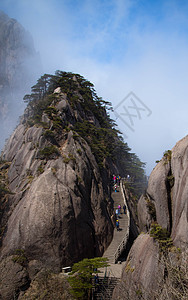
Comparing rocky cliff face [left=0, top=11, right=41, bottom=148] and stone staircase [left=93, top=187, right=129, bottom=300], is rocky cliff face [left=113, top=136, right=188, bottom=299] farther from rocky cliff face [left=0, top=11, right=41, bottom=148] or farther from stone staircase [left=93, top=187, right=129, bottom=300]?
rocky cliff face [left=0, top=11, right=41, bottom=148]

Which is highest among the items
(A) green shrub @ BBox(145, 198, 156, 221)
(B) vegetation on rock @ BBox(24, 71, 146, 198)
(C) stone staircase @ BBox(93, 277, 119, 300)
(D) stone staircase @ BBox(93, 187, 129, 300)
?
(B) vegetation on rock @ BBox(24, 71, 146, 198)

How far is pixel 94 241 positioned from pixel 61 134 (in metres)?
16.5

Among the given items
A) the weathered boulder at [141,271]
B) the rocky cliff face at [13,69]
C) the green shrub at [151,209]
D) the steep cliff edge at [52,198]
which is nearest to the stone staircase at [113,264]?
the steep cliff edge at [52,198]

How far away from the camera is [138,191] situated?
160ft

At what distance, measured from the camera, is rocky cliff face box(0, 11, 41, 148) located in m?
132

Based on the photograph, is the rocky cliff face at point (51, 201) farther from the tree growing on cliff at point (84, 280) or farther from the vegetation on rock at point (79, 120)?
the tree growing on cliff at point (84, 280)

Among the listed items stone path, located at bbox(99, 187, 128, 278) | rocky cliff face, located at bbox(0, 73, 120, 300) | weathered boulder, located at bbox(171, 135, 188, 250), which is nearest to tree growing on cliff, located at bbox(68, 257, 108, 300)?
stone path, located at bbox(99, 187, 128, 278)

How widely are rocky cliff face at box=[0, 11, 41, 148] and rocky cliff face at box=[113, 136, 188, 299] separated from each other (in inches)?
4702

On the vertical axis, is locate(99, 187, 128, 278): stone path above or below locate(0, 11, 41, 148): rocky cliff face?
below

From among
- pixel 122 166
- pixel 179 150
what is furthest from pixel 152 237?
pixel 122 166

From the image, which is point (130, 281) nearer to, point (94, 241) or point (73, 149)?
point (94, 241)

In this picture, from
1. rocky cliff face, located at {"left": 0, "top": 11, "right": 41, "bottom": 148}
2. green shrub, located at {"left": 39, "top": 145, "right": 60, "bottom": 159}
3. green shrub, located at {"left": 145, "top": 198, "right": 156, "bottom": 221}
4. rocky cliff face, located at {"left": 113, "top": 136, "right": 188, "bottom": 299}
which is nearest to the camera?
rocky cliff face, located at {"left": 113, "top": 136, "right": 188, "bottom": 299}

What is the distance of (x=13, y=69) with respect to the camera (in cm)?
14150

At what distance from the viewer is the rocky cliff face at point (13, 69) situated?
132 meters
